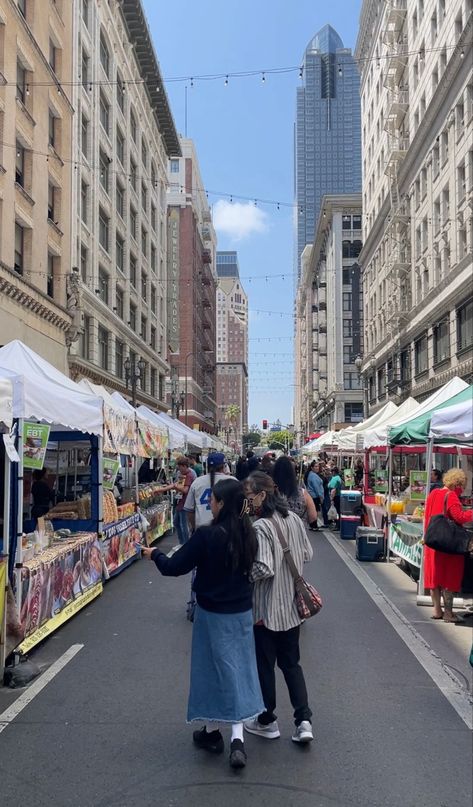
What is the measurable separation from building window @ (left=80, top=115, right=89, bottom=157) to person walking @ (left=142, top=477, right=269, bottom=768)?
29.9 metres

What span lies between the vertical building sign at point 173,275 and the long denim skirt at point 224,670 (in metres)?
64.6

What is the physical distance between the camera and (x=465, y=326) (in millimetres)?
28031

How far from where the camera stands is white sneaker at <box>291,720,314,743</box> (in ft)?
14.0

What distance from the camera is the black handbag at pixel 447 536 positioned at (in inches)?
296

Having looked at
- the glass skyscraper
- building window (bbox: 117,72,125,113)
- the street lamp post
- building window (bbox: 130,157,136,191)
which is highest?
the glass skyscraper

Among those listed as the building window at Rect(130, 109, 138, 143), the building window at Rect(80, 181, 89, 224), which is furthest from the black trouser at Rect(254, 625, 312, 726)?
the building window at Rect(130, 109, 138, 143)

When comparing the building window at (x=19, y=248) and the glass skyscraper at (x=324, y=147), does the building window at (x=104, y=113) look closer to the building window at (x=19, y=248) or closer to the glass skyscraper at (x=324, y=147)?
the building window at (x=19, y=248)

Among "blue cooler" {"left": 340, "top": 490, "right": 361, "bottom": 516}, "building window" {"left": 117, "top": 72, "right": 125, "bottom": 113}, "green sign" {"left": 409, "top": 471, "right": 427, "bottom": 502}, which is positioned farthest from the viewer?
"building window" {"left": 117, "top": 72, "right": 125, "bottom": 113}

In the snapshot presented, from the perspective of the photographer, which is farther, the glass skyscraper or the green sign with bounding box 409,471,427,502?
the glass skyscraper

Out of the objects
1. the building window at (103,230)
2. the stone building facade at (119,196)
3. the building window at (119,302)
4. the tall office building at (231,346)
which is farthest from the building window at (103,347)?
the tall office building at (231,346)

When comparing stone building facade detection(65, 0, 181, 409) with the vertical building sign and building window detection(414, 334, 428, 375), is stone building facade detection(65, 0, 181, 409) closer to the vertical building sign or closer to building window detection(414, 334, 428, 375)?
building window detection(414, 334, 428, 375)

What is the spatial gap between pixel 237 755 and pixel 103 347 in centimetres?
3072

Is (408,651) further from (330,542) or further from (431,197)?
(431,197)

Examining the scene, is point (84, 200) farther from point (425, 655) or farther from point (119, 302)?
point (425, 655)
